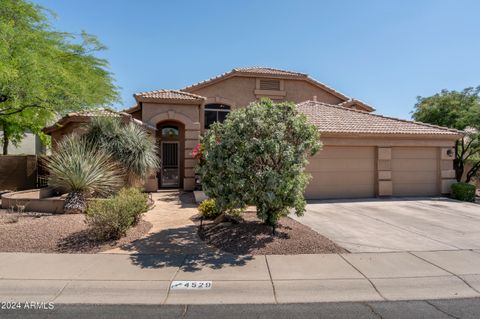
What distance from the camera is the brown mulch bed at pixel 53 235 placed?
6.25m

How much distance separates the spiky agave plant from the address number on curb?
5.93 metres

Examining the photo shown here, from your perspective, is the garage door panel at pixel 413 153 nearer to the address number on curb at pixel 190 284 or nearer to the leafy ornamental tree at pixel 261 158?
the leafy ornamental tree at pixel 261 158

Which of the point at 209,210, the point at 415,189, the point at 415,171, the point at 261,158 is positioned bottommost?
the point at 209,210

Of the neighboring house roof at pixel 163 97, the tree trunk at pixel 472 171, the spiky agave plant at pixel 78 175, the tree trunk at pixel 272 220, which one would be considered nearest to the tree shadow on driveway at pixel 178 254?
the tree trunk at pixel 272 220

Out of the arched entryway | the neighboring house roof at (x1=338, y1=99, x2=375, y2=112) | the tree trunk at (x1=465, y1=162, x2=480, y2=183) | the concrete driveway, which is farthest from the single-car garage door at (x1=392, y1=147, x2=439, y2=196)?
the arched entryway

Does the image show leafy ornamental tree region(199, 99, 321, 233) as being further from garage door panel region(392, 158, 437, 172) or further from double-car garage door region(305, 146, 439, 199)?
garage door panel region(392, 158, 437, 172)

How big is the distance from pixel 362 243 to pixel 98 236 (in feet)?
20.6

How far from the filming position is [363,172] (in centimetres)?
1368

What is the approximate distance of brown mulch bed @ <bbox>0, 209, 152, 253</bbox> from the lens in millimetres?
6246

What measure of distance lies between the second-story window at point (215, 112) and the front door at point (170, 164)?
11.0 ft

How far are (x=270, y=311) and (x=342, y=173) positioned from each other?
34.9 feet

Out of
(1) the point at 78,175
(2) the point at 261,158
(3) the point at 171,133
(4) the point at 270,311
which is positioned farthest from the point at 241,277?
(3) the point at 171,133

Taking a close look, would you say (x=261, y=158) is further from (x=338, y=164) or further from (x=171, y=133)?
(x=171, y=133)

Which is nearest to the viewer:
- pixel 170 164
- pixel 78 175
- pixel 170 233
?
pixel 170 233
